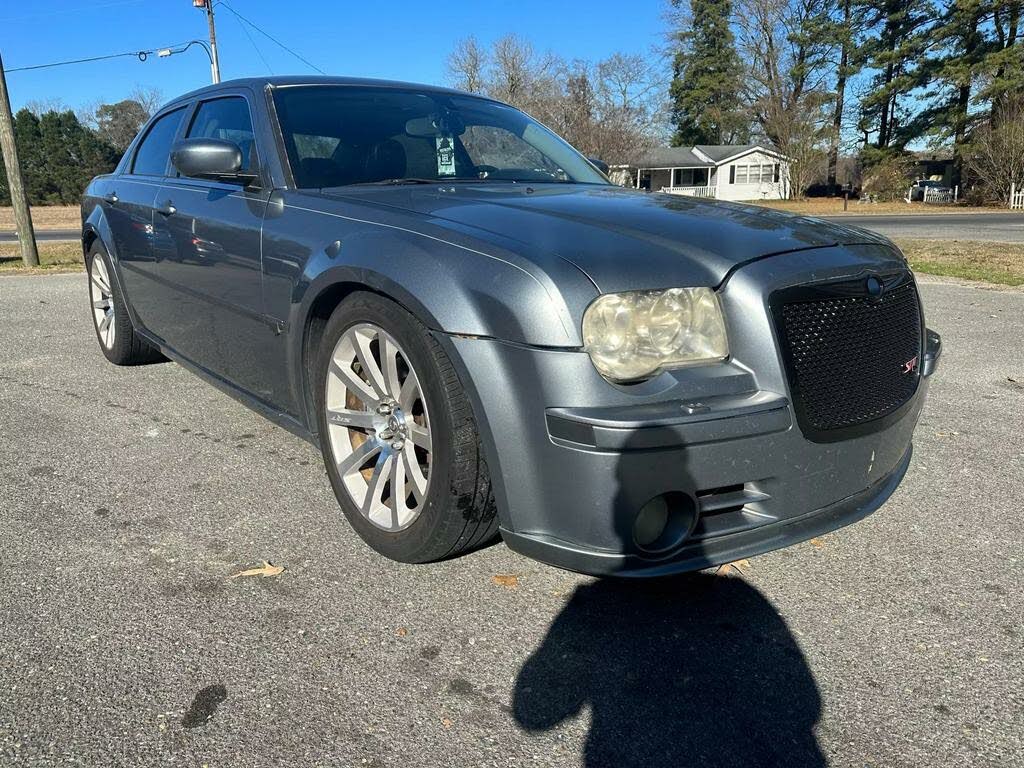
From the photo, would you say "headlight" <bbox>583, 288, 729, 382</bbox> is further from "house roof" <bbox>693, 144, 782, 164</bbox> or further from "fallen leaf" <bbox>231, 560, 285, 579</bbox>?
"house roof" <bbox>693, 144, 782, 164</bbox>

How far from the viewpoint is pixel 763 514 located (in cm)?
213

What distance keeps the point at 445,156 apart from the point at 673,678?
7.94ft

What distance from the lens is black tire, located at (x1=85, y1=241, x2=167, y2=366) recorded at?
487 cm

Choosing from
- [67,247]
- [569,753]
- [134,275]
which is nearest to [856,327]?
[569,753]

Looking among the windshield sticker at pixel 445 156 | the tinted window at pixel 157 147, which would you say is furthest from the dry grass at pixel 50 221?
the windshield sticker at pixel 445 156

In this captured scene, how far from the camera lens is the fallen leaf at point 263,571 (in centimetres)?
255

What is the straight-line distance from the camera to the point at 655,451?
1.95 m

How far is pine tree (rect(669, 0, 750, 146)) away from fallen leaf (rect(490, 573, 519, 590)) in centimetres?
6182

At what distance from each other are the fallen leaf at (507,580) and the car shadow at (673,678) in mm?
199

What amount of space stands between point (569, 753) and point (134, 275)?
150 inches

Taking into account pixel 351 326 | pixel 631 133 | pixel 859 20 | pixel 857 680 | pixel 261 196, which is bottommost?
pixel 857 680

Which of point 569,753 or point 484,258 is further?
point 484,258

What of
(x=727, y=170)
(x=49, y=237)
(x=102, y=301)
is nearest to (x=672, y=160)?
(x=727, y=170)

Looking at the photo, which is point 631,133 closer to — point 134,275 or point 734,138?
point 734,138
